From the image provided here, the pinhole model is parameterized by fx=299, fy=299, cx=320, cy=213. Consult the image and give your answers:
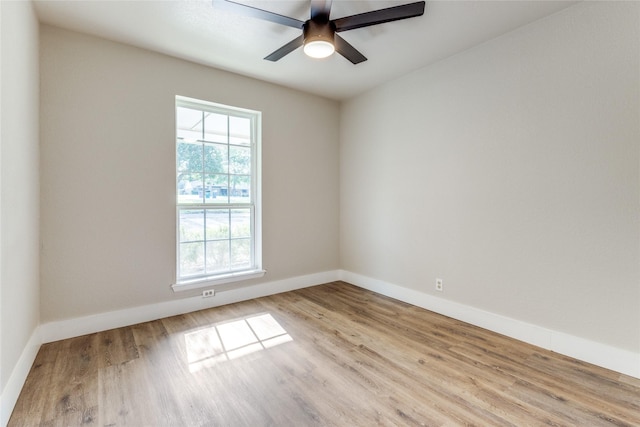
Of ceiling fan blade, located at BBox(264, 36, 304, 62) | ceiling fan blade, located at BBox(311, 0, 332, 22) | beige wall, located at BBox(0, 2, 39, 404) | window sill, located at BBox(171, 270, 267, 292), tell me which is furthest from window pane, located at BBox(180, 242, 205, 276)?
ceiling fan blade, located at BBox(311, 0, 332, 22)

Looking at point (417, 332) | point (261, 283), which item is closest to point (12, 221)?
point (261, 283)

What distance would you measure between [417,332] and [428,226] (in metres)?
1.17

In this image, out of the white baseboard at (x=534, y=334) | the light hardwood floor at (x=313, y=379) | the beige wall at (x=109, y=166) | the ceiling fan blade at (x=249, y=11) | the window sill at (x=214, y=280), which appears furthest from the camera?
the window sill at (x=214, y=280)

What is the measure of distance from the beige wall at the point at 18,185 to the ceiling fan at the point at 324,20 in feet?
4.21

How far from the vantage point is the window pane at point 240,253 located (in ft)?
12.0

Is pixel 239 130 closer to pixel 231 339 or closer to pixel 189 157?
pixel 189 157

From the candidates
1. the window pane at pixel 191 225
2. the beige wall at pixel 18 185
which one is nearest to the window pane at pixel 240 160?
the window pane at pixel 191 225

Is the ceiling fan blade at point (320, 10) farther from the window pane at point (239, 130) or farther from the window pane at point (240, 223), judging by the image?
the window pane at point (240, 223)

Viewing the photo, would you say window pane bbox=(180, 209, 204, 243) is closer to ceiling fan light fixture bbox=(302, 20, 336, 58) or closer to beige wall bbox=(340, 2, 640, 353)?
ceiling fan light fixture bbox=(302, 20, 336, 58)

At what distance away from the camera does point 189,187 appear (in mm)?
3312

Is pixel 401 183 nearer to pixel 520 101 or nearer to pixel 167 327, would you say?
pixel 520 101

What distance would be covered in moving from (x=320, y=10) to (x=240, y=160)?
2.05m

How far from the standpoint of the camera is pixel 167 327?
286 centimetres

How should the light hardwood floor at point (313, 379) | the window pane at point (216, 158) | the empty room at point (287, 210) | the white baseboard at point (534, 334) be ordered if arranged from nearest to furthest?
the light hardwood floor at point (313, 379), the empty room at point (287, 210), the white baseboard at point (534, 334), the window pane at point (216, 158)
